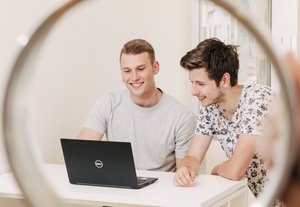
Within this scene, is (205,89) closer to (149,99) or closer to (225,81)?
(225,81)

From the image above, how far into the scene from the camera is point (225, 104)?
1707 mm

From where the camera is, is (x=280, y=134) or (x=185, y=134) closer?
(x=280, y=134)

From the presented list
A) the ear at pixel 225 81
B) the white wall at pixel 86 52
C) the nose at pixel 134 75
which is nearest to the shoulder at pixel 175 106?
the nose at pixel 134 75

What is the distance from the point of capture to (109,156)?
1.56 m

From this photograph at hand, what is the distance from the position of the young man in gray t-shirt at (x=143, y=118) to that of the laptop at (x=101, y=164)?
1.02 feet

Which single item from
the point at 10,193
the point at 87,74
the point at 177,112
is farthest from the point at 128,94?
the point at 10,193

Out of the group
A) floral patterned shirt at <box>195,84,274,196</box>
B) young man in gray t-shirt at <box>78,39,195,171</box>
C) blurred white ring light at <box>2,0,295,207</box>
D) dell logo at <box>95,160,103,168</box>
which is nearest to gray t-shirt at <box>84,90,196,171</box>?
→ young man in gray t-shirt at <box>78,39,195,171</box>

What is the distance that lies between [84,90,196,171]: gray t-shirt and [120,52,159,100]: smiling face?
0.06 m

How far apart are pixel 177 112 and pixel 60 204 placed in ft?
5.48

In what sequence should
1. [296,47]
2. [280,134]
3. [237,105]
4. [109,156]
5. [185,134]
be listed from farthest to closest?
[296,47]
[185,134]
[237,105]
[109,156]
[280,134]

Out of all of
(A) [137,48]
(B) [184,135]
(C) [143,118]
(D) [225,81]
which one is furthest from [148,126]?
(D) [225,81]

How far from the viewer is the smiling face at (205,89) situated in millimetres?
1716

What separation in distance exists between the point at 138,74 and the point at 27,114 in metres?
1.68

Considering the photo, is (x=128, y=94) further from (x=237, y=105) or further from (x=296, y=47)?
(x=296, y=47)
